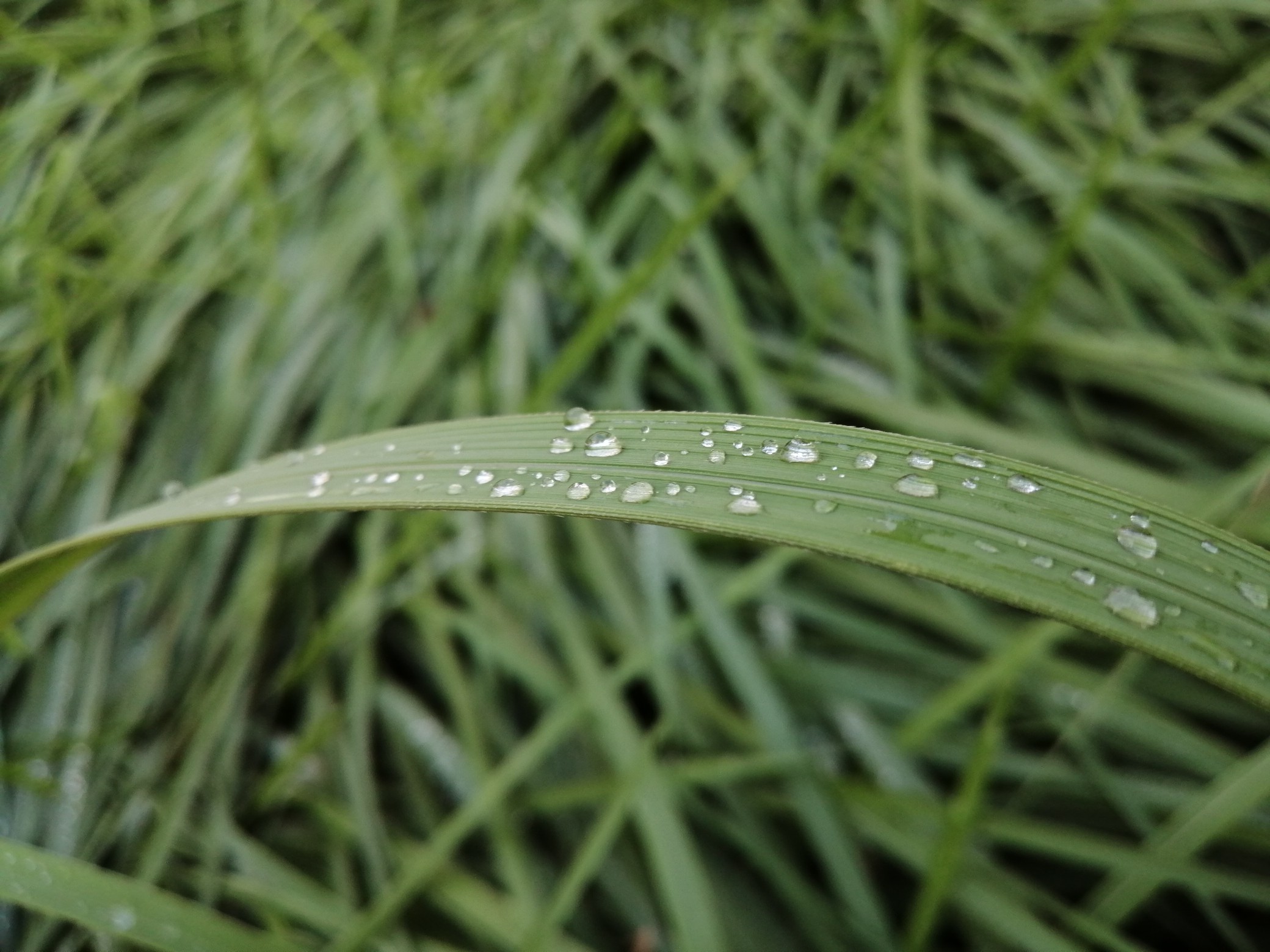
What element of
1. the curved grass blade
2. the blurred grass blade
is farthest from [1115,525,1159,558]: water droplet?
the blurred grass blade

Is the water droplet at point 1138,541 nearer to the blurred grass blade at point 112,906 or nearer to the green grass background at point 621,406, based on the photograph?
the green grass background at point 621,406

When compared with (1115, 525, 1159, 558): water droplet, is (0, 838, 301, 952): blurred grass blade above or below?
below

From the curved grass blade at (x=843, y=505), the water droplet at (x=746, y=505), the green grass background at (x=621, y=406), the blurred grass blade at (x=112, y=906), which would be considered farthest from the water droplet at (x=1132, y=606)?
the blurred grass blade at (x=112, y=906)

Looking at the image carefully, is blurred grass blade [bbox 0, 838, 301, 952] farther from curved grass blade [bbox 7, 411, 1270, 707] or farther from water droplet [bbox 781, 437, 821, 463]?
water droplet [bbox 781, 437, 821, 463]

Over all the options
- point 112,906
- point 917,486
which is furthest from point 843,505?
point 112,906

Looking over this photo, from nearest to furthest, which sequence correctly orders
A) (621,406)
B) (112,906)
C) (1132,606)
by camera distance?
(1132,606), (112,906), (621,406)

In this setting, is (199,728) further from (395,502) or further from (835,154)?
(835,154)

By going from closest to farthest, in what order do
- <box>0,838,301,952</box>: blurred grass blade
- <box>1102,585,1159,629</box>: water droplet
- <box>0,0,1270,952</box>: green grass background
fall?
<box>1102,585,1159,629</box>: water droplet → <box>0,838,301,952</box>: blurred grass blade → <box>0,0,1270,952</box>: green grass background

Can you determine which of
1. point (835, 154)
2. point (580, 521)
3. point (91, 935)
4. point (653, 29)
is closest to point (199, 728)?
point (91, 935)

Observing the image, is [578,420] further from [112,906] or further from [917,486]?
[112,906]
